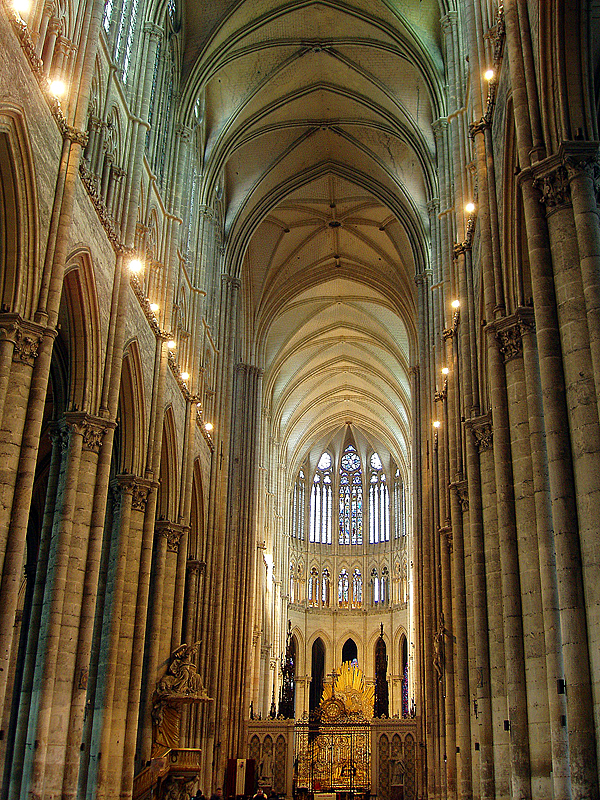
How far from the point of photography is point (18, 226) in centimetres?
1309

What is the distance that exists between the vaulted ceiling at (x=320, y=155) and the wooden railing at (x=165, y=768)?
716 inches

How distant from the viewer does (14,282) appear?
1310cm

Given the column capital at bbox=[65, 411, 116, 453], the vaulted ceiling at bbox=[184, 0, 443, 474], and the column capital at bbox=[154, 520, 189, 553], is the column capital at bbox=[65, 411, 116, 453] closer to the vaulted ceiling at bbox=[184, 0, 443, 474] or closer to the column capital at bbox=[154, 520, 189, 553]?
the column capital at bbox=[154, 520, 189, 553]

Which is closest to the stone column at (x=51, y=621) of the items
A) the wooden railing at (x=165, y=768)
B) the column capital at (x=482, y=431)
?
the wooden railing at (x=165, y=768)

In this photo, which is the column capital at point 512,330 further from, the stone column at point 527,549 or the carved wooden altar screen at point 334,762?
the carved wooden altar screen at point 334,762

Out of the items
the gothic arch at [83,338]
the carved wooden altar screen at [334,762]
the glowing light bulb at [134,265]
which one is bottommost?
the carved wooden altar screen at [334,762]

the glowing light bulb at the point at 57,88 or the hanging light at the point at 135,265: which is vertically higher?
the glowing light bulb at the point at 57,88

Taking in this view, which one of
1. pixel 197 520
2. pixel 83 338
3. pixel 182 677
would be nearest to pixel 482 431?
pixel 83 338

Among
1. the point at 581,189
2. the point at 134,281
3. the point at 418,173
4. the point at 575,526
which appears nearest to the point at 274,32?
the point at 418,173

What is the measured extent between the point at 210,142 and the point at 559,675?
79.8 feet

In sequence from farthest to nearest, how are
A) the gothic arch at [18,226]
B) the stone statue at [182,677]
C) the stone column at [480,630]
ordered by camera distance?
1. the stone statue at [182,677]
2. the stone column at [480,630]
3. the gothic arch at [18,226]

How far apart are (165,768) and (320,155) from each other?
2441 centimetres

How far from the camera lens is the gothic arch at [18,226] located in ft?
41.9

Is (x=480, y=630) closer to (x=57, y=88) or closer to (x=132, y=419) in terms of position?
(x=132, y=419)
